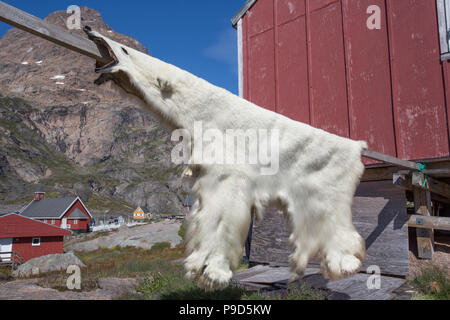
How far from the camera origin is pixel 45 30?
87.3 inches

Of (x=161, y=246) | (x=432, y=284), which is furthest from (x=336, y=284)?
(x=161, y=246)

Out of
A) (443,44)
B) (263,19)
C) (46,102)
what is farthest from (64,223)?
(46,102)

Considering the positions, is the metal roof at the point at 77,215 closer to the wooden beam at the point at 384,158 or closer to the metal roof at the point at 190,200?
the metal roof at the point at 190,200

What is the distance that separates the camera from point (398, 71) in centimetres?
615

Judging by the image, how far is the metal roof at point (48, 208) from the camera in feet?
169

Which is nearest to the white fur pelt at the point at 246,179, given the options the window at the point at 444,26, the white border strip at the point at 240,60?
→ the window at the point at 444,26

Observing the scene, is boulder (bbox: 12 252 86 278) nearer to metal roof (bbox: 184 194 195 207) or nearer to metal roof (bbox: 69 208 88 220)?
metal roof (bbox: 184 194 195 207)

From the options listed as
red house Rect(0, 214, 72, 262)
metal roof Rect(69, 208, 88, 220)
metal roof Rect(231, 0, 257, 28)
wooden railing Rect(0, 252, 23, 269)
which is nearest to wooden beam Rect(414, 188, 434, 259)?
metal roof Rect(231, 0, 257, 28)

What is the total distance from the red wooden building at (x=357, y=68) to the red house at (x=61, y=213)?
52.3 metres

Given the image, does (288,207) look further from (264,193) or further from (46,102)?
(46,102)

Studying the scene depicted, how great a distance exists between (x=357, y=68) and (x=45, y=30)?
6.14 m

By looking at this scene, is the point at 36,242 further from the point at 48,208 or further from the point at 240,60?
the point at 240,60

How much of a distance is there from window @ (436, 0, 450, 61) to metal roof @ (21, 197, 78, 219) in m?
55.9
